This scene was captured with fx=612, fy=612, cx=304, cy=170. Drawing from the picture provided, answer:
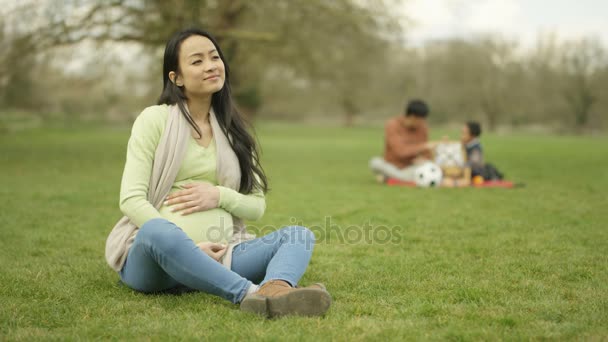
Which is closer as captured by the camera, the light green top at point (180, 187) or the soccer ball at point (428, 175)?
the light green top at point (180, 187)

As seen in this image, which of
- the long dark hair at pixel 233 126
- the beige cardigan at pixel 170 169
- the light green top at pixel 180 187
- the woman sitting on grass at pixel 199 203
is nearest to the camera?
the woman sitting on grass at pixel 199 203

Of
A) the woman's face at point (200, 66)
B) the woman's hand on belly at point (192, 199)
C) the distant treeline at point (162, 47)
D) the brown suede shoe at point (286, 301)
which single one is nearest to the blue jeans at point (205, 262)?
the brown suede shoe at point (286, 301)

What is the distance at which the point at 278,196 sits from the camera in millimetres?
9203

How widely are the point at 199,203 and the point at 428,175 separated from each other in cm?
731

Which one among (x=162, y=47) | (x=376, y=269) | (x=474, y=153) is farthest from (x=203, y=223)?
(x=162, y=47)

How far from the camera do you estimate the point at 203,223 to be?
142 inches

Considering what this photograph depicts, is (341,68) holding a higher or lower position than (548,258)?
higher

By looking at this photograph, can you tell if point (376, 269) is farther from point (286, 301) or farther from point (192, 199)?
point (192, 199)

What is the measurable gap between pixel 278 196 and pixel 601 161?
435 inches

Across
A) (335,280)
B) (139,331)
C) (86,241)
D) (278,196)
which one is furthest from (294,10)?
(139,331)

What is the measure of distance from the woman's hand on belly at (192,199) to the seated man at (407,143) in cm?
726

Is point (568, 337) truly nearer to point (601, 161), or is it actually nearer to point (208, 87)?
point (208, 87)

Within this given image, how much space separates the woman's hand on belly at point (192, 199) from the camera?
3.56 metres

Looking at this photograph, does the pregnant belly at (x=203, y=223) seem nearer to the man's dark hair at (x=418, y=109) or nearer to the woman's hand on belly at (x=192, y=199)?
the woman's hand on belly at (x=192, y=199)
